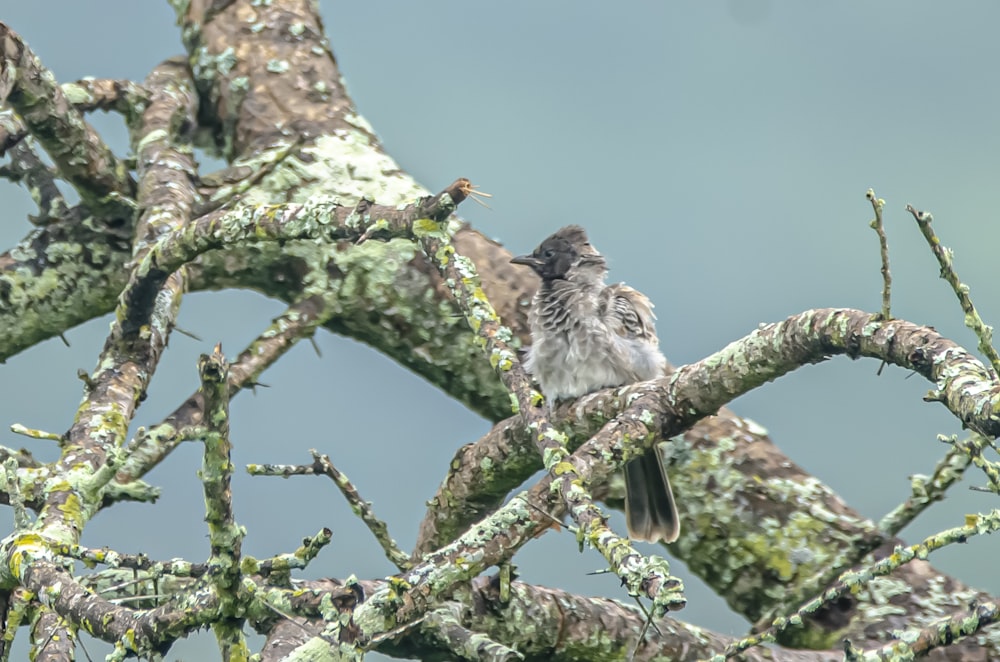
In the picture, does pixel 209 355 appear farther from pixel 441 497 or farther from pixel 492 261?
pixel 492 261

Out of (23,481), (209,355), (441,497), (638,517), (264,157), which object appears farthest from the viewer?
(264,157)

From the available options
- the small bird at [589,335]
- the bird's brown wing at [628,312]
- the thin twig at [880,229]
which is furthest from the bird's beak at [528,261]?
the thin twig at [880,229]

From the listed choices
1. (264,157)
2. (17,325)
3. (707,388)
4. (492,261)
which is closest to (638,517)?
(492,261)

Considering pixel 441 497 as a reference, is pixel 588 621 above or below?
below

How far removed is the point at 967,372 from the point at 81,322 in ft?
12.3

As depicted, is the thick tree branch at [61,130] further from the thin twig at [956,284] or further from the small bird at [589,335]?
the thin twig at [956,284]

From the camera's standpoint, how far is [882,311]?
3061 mm

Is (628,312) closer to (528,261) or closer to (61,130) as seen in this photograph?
(528,261)

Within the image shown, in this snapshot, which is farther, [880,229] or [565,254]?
[565,254]

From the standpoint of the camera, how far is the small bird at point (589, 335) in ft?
17.2

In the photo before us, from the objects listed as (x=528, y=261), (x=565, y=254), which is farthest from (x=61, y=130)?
(x=565, y=254)

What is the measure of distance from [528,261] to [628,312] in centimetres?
67

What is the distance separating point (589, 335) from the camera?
5945 millimetres

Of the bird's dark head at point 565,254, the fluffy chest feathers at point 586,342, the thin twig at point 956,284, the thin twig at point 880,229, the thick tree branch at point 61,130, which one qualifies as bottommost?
the thin twig at point 956,284
